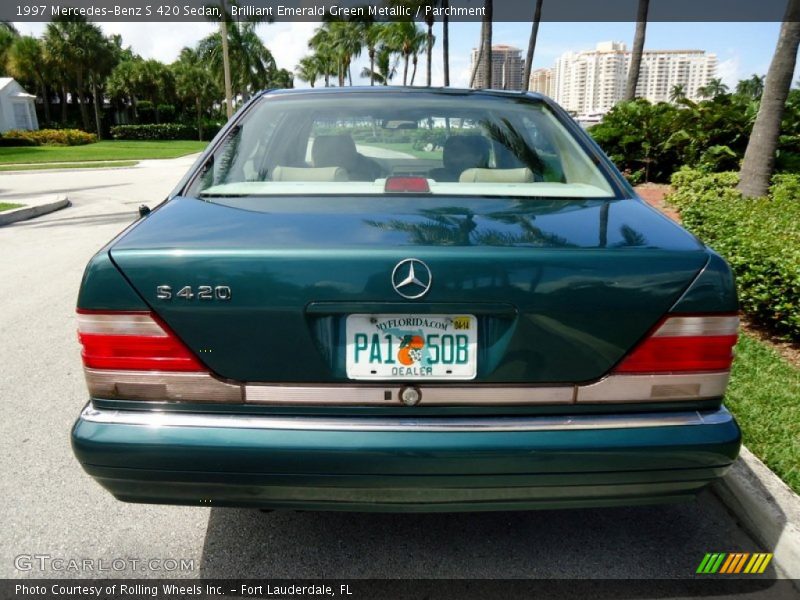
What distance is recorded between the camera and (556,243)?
190 cm

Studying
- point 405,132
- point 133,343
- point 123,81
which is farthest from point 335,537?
point 123,81

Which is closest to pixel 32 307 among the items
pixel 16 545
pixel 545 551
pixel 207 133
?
pixel 16 545

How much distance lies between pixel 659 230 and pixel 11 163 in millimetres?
28595

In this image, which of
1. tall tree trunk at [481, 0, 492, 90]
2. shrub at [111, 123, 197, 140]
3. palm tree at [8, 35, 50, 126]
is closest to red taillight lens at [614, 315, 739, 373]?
tall tree trunk at [481, 0, 492, 90]

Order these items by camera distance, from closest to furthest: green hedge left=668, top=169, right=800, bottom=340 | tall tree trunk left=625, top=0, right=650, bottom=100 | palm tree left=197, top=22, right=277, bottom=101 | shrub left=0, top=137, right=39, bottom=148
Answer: green hedge left=668, top=169, right=800, bottom=340, tall tree trunk left=625, top=0, right=650, bottom=100, shrub left=0, top=137, right=39, bottom=148, palm tree left=197, top=22, right=277, bottom=101

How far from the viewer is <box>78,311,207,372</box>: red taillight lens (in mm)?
1858

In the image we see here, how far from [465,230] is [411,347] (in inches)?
15.5

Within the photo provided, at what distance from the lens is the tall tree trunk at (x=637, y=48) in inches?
703

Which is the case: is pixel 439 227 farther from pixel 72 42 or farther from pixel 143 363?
pixel 72 42

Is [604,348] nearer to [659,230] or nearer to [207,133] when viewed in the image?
[659,230]

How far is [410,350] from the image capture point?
1853 mm

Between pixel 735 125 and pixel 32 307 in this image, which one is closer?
pixel 32 307

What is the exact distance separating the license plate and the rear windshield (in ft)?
3.02

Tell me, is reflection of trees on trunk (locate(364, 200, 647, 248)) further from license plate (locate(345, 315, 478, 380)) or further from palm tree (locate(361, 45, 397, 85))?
palm tree (locate(361, 45, 397, 85))
